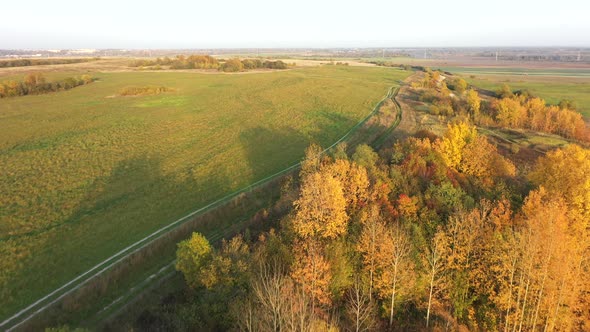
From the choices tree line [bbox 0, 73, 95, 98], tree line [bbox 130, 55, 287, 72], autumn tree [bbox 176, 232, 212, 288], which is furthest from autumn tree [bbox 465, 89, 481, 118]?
tree line [bbox 130, 55, 287, 72]

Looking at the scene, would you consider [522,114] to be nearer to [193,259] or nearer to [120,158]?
[193,259]

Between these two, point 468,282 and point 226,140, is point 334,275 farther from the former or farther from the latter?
point 226,140

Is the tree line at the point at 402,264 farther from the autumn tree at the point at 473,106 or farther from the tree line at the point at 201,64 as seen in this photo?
Result: the tree line at the point at 201,64

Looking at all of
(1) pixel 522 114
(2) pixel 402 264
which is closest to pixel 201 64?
(1) pixel 522 114

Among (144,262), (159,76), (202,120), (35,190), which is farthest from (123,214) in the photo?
(159,76)

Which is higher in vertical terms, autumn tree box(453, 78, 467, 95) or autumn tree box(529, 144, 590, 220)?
autumn tree box(453, 78, 467, 95)

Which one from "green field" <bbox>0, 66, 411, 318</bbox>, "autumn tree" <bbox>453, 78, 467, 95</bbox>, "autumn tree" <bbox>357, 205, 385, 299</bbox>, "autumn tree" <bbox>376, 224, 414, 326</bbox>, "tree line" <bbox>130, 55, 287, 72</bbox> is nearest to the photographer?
"autumn tree" <bbox>376, 224, 414, 326</bbox>

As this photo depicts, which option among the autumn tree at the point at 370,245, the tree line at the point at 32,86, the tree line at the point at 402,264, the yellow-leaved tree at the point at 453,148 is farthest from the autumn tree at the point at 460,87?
the tree line at the point at 32,86

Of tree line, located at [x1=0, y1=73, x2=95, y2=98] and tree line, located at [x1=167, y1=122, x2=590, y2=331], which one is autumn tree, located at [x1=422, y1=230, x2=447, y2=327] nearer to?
tree line, located at [x1=167, y1=122, x2=590, y2=331]
